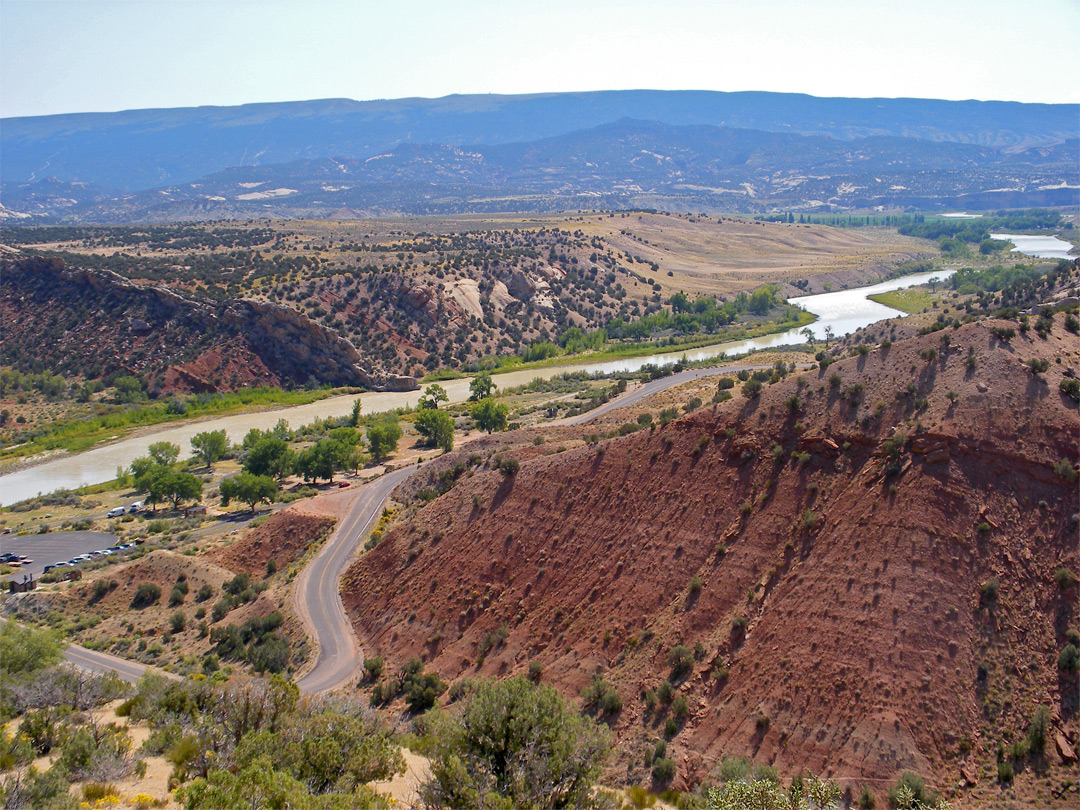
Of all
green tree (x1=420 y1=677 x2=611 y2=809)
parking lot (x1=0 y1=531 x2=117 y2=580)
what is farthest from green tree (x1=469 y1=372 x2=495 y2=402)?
green tree (x1=420 y1=677 x2=611 y2=809)

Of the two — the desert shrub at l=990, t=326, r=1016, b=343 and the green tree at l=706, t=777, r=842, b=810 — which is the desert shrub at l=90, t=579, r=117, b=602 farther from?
the desert shrub at l=990, t=326, r=1016, b=343

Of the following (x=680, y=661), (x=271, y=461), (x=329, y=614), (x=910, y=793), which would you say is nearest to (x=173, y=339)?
(x=271, y=461)

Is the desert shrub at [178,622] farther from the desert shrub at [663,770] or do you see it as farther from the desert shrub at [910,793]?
the desert shrub at [910,793]

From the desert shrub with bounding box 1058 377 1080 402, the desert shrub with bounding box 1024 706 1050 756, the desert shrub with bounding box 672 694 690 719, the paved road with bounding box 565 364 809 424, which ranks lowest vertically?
the paved road with bounding box 565 364 809 424

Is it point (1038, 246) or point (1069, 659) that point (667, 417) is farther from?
A: point (1038, 246)

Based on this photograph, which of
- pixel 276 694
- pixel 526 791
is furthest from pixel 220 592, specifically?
pixel 526 791

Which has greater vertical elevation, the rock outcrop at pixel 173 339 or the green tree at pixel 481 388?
the rock outcrop at pixel 173 339

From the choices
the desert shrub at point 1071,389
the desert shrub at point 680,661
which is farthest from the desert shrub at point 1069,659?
the desert shrub at point 680,661
